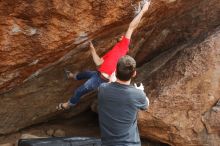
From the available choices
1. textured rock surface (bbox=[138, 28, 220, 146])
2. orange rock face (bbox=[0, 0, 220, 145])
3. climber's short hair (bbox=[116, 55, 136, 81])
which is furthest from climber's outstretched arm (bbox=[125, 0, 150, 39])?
climber's short hair (bbox=[116, 55, 136, 81])

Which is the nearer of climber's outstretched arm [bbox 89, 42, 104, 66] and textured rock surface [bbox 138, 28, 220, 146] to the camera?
climber's outstretched arm [bbox 89, 42, 104, 66]

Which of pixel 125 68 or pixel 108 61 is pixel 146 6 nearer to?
pixel 108 61

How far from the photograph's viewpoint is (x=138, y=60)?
8883 mm

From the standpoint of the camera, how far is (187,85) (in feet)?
26.1

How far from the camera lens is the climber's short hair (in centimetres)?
440

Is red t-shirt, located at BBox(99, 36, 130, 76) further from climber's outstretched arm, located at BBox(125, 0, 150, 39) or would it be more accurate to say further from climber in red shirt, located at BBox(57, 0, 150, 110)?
climber's outstretched arm, located at BBox(125, 0, 150, 39)

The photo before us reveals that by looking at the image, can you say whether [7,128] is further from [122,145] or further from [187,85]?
[122,145]

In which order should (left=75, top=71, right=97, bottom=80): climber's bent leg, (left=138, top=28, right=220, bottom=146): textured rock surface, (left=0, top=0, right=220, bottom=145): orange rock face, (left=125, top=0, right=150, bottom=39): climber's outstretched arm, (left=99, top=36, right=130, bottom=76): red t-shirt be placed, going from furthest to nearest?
(left=138, top=28, right=220, bottom=146): textured rock surface → (left=75, top=71, right=97, bottom=80): climber's bent leg → (left=99, top=36, right=130, bottom=76): red t-shirt → (left=125, top=0, right=150, bottom=39): climber's outstretched arm → (left=0, top=0, right=220, bottom=145): orange rock face

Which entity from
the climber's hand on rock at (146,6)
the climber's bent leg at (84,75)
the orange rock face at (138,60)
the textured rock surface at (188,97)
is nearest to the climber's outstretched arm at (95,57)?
the orange rock face at (138,60)

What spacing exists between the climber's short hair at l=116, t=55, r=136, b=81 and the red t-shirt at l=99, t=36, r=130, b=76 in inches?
85.8

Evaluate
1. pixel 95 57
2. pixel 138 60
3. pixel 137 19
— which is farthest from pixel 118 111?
pixel 138 60

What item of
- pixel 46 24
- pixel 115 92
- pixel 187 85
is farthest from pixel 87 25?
pixel 187 85

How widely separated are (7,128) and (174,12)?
3773mm

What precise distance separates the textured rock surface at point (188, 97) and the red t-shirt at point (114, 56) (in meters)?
1.63
